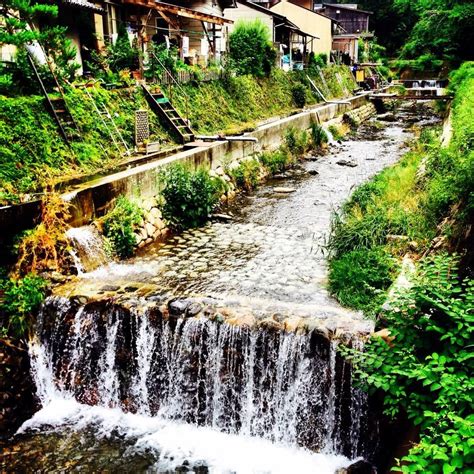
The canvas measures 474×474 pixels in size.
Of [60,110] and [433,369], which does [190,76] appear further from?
[433,369]

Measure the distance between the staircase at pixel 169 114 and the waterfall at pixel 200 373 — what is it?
9.11 meters

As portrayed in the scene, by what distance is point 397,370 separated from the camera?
17.7 feet

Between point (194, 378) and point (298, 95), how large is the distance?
83.7ft

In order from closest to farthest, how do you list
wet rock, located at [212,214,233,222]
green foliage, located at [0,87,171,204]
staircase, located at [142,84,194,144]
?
green foliage, located at [0,87,171,204] < wet rock, located at [212,214,233,222] < staircase, located at [142,84,194,144]

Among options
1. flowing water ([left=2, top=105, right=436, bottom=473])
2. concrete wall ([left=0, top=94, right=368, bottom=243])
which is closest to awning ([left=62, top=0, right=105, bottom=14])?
concrete wall ([left=0, top=94, right=368, bottom=243])

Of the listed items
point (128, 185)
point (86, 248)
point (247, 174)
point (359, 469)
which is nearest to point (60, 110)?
point (128, 185)

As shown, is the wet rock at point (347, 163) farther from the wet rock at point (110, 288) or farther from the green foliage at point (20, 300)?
the green foliage at point (20, 300)

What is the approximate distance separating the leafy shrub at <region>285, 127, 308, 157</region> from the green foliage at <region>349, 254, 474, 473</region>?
1618cm

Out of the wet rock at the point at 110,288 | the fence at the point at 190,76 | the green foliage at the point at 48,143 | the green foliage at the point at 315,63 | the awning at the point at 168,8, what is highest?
the awning at the point at 168,8

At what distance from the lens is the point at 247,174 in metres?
17.7

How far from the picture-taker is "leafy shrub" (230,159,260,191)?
17.2 meters

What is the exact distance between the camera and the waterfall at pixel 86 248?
998 centimetres

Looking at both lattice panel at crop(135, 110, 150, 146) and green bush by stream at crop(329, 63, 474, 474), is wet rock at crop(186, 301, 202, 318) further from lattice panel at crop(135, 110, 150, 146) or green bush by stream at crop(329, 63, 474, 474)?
lattice panel at crop(135, 110, 150, 146)

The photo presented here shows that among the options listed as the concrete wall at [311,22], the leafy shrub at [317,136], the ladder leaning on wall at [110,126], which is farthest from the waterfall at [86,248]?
the concrete wall at [311,22]
